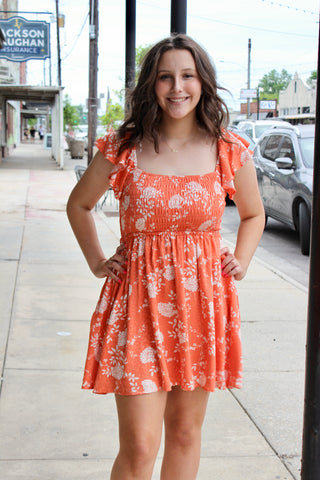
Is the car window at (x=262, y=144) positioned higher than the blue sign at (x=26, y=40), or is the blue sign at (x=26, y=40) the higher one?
the blue sign at (x=26, y=40)

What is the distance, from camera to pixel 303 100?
6244cm

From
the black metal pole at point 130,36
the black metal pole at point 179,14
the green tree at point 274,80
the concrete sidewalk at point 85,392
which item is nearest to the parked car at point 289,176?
the concrete sidewalk at point 85,392

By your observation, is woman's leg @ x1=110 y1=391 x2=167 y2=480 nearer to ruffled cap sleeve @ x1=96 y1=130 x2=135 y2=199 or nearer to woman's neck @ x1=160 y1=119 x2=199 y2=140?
ruffled cap sleeve @ x1=96 y1=130 x2=135 y2=199

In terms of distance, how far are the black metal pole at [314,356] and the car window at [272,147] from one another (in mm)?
9269

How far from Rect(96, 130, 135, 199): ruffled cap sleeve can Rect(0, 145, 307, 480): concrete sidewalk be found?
4.91 ft

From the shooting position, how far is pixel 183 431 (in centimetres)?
250

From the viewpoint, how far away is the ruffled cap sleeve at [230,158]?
252 centimetres

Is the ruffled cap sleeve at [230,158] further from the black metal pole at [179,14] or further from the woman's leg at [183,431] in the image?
the black metal pole at [179,14]

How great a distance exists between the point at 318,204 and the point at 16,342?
11.2 ft

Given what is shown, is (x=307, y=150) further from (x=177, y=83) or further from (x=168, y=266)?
(x=168, y=266)

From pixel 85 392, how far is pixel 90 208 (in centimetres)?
182

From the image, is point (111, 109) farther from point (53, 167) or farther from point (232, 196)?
point (232, 196)

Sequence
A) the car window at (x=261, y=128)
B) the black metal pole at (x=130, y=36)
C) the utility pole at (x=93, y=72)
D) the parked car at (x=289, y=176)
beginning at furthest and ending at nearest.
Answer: the car window at (x=261, y=128) → the utility pole at (x=93, y=72) → the parked car at (x=289, y=176) → the black metal pole at (x=130, y=36)

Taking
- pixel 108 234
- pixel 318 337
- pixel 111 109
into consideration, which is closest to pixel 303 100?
pixel 111 109
